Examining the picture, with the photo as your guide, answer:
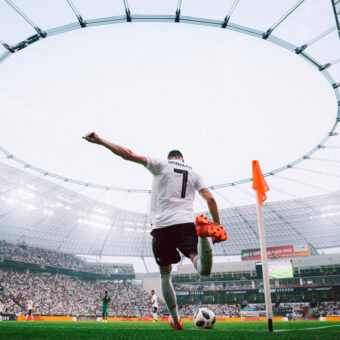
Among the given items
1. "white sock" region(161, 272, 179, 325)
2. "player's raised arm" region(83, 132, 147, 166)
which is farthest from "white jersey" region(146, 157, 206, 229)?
"white sock" region(161, 272, 179, 325)

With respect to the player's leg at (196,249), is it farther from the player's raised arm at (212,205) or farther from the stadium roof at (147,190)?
the stadium roof at (147,190)

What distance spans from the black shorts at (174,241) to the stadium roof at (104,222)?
31467 mm

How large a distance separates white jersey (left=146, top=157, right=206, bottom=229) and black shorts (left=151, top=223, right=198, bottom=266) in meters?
0.08

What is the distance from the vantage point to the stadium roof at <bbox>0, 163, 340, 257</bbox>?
3756cm

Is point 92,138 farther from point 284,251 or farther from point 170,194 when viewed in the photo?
point 284,251

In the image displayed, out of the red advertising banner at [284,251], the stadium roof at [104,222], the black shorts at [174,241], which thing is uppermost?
the stadium roof at [104,222]

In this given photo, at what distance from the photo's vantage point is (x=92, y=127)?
2620cm

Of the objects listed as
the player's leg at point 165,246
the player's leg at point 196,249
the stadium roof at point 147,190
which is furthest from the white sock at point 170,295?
the stadium roof at point 147,190

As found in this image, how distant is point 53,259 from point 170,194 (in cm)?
4824

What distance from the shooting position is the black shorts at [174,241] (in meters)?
3.99

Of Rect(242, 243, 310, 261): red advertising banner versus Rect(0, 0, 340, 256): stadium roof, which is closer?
Rect(0, 0, 340, 256): stadium roof

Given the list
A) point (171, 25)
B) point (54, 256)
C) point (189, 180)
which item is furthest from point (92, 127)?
point (54, 256)

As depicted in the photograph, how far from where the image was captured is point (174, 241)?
4109 mm

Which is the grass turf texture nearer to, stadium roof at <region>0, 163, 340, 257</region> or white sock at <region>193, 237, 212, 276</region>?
white sock at <region>193, 237, 212, 276</region>
